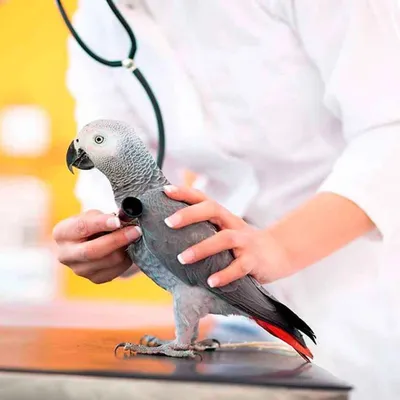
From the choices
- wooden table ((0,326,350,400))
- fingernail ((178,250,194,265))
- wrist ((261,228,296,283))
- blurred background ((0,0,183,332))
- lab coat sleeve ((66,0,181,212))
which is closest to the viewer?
wooden table ((0,326,350,400))

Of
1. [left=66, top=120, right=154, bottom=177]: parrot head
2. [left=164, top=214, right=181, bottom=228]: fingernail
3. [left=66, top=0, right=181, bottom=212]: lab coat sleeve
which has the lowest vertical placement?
[left=164, top=214, right=181, bottom=228]: fingernail

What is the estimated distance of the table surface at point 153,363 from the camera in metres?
0.42

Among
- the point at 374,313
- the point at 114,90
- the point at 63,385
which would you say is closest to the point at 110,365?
the point at 63,385

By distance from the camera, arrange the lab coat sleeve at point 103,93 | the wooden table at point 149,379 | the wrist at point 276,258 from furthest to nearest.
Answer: the lab coat sleeve at point 103,93 → the wrist at point 276,258 → the wooden table at point 149,379

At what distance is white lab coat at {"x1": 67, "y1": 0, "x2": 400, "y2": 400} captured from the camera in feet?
2.50

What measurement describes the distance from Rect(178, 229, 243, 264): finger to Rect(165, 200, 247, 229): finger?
2cm

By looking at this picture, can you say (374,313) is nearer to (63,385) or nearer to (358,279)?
(358,279)

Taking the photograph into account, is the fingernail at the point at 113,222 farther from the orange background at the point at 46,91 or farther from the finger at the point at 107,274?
the orange background at the point at 46,91

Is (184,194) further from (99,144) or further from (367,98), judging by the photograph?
(367,98)

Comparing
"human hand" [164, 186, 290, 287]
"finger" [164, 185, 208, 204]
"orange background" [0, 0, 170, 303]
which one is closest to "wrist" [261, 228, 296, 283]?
"human hand" [164, 186, 290, 287]

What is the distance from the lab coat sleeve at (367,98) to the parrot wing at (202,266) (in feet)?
0.63

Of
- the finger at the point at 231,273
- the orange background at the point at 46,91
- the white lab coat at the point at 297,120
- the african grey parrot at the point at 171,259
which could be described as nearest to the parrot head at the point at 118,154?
the african grey parrot at the point at 171,259

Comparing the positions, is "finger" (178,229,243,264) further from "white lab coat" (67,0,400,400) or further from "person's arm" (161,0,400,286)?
"white lab coat" (67,0,400,400)

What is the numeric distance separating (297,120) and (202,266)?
0.36 m
